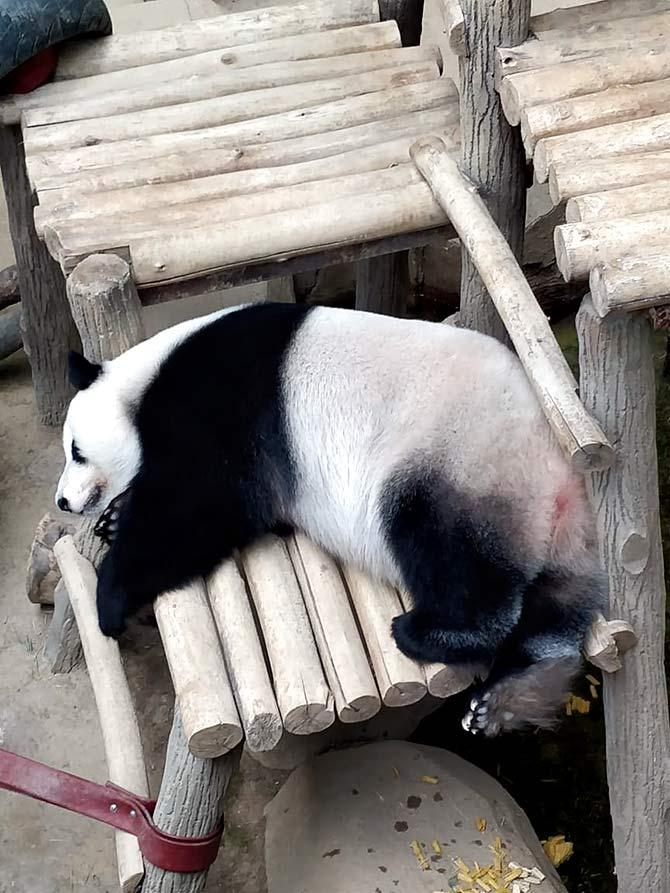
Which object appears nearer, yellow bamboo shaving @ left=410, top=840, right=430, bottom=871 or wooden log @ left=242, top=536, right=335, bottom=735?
wooden log @ left=242, top=536, right=335, bottom=735

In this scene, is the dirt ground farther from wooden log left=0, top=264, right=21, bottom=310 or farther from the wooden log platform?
the wooden log platform

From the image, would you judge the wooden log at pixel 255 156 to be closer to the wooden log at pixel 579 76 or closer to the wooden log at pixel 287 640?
the wooden log at pixel 579 76

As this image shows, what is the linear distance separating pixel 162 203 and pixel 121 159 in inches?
10.1

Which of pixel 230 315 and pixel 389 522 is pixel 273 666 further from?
pixel 230 315

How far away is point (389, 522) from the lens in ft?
7.89

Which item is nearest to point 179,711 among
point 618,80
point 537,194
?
point 618,80

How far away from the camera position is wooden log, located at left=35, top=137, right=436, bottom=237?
285cm

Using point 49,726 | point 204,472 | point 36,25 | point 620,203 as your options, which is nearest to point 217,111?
point 36,25

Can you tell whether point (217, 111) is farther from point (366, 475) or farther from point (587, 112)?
point (366, 475)

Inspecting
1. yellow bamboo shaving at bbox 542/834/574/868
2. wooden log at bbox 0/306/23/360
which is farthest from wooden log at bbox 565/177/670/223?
wooden log at bbox 0/306/23/360

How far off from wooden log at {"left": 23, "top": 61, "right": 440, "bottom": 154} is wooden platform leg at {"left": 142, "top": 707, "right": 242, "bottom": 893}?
1.65 m

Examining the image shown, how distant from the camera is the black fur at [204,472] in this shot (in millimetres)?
2500

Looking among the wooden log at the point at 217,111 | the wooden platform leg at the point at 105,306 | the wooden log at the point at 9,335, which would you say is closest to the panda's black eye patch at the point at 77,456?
the wooden platform leg at the point at 105,306

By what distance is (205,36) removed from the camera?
344 centimetres
